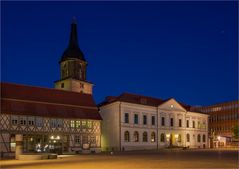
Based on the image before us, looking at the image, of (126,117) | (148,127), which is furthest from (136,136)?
(126,117)

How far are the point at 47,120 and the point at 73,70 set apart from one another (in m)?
19.0

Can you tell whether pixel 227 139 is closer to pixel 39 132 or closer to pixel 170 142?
pixel 170 142

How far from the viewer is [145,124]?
209 feet

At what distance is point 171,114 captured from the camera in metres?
68.6

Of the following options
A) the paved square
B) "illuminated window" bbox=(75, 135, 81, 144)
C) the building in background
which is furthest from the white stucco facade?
the building in background

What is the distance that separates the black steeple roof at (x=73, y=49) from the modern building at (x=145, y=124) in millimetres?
9987

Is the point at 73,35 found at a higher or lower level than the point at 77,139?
higher

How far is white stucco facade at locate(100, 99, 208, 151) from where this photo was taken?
59.7 metres

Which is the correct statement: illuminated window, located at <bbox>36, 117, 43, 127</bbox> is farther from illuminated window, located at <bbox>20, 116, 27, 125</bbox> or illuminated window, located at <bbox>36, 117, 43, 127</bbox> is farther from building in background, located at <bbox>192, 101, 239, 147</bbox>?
building in background, located at <bbox>192, 101, 239, 147</bbox>

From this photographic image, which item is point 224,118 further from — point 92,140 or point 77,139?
point 77,139

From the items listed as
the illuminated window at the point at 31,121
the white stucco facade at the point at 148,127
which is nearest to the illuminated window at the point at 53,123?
the illuminated window at the point at 31,121

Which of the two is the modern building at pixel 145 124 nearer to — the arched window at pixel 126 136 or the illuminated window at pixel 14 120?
the arched window at pixel 126 136

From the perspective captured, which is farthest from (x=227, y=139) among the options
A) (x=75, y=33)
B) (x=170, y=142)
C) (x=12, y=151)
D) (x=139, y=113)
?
(x=12, y=151)

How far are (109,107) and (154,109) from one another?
906 centimetres
